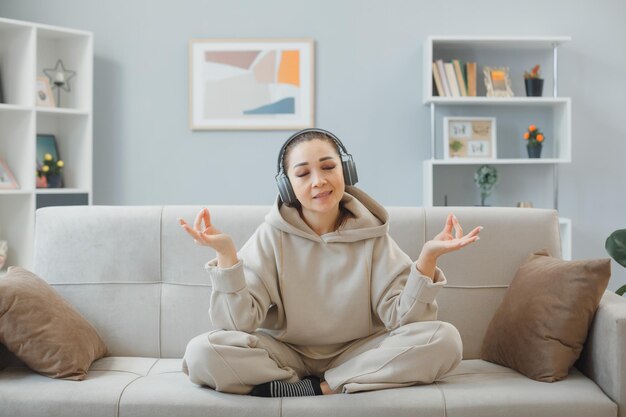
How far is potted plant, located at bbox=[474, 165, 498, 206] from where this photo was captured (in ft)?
13.4

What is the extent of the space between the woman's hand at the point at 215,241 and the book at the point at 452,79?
231 cm

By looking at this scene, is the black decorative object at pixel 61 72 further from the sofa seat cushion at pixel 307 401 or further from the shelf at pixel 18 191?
the sofa seat cushion at pixel 307 401

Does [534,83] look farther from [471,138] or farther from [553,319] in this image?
[553,319]

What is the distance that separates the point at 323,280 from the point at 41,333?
799 millimetres

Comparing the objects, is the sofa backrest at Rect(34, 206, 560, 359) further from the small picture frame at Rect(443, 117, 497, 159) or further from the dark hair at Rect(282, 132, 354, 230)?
the small picture frame at Rect(443, 117, 497, 159)

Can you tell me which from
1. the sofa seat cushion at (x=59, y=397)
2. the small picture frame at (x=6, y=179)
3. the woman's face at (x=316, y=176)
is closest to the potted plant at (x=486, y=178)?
the woman's face at (x=316, y=176)

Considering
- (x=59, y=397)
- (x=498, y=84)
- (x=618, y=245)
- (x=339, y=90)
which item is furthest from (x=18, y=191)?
(x=618, y=245)

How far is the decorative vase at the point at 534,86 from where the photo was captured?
405 cm

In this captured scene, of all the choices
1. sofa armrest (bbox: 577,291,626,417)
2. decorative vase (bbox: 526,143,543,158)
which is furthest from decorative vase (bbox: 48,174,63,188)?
sofa armrest (bbox: 577,291,626,417)

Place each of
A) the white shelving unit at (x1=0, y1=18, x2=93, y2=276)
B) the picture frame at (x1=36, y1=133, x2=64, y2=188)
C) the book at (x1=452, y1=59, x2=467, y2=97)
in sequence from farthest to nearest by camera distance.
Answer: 1. the picture frame at (x1=36, y1=133, x2=64, y2=188)
2. the book at (x1=452, y1=59, x2=467, y2=97)
3. the white shelving unit at (x1=0, y1=18, x2=93, y2=276)

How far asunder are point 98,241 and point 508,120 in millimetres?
2542

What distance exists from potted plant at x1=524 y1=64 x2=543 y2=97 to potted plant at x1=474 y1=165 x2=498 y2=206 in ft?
1.48

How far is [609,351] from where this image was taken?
201 centimetres

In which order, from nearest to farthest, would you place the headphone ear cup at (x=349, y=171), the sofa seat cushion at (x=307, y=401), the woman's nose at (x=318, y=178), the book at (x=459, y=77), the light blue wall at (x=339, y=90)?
the sofa seat cushion at (x=307, y=401), the woman's nose at (x=318, y=178), the headphone ear cup at (x=349, y=171), the book at (x=459, y=77), the light blue wall at (x=339, y=90)
